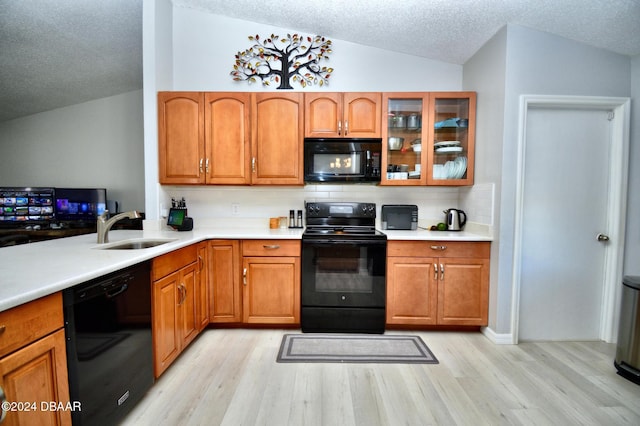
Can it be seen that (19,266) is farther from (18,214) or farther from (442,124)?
(18,214)

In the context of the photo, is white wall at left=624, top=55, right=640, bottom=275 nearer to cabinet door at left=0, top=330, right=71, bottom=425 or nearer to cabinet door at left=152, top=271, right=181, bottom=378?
cabinet door at left=152, top=271, right=181, bottom=378

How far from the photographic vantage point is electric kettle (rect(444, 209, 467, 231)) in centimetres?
282

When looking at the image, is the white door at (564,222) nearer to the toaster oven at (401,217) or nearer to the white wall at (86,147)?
the toaster oven at (401,217)

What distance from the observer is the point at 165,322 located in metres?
1.84

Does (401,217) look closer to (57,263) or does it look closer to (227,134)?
(227,134)

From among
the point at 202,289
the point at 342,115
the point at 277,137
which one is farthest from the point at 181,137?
the point at 342,115

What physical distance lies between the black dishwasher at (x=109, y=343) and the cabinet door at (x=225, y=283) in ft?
2.78

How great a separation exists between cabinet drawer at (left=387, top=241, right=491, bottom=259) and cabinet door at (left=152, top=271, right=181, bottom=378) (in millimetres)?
1738

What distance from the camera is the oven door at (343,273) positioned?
2.50 metres

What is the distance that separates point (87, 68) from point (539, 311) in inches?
216

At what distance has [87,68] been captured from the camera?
3416 mm

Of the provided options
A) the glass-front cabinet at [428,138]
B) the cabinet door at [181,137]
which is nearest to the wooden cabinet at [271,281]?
the cabinet door at [181,137]

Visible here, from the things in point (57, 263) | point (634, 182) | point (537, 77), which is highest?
A: point (537, 77)

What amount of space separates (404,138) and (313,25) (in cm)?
145
